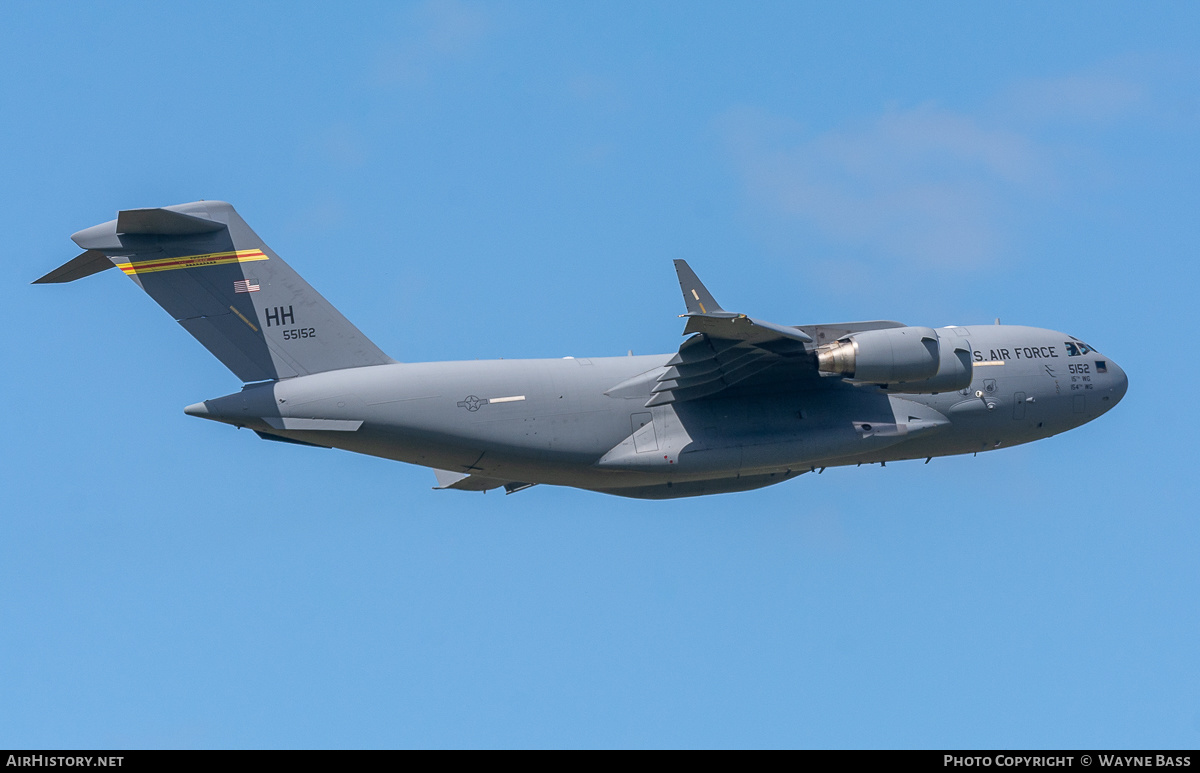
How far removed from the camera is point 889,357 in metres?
16.8

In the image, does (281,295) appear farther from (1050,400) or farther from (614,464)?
(1050,400)

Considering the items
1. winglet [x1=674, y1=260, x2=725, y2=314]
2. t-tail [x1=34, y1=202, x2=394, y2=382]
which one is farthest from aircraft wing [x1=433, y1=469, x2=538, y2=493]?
winglet [x1=674, y1=260, x2=725, y2=314]

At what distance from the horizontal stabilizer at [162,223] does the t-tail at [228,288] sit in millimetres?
12

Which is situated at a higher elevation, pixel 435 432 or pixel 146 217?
pixel 146 217

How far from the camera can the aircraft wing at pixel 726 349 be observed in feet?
52.7

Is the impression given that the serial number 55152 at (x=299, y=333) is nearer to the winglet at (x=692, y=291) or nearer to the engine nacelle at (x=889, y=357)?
the winglet at (x=692, y=291)

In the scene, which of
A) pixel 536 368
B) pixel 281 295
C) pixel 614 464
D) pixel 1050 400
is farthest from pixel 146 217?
pixel 1050 400

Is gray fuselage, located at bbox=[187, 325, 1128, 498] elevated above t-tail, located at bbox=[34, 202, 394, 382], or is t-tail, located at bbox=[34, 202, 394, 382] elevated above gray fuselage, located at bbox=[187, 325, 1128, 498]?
t-tail, located at bbox=[34, 202, 394, 382]

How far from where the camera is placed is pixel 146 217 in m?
16.2

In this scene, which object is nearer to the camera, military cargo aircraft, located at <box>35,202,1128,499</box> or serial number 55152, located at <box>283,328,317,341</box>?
military cargo aircraft, located at <box>35,202,1128,499</box>

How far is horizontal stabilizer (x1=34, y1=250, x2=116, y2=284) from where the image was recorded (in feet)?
53.8
